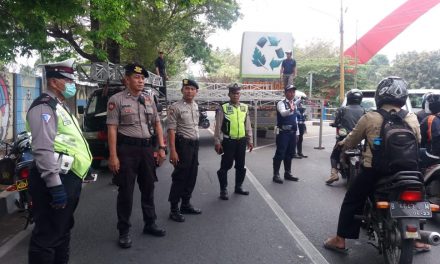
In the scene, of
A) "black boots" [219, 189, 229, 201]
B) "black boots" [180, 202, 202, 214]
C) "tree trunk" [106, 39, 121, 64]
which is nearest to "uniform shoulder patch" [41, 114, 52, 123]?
"black boots" [180, 202, 202, 214]

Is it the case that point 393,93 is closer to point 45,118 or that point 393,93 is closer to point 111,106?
point 111,106

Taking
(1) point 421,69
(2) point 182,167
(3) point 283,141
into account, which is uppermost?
(1) point 421,69

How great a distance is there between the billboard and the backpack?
18528mm

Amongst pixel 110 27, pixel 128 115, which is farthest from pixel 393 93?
pixel 110 27

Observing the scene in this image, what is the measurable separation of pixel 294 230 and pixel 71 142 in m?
3.01

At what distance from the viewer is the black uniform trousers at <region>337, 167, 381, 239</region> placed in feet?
13.4

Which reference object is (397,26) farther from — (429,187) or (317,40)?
(317,40)

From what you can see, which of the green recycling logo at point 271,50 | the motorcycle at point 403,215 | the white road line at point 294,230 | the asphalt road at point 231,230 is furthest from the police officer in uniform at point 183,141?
the green recycling logo at point 271,50

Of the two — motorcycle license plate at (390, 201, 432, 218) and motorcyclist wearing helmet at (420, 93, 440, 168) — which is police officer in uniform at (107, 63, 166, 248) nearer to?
motorcycle license plate at (390, 201, 432, 218)

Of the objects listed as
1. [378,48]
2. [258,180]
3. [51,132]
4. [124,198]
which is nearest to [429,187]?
[258,180]

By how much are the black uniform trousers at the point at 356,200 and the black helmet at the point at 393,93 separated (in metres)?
0.67

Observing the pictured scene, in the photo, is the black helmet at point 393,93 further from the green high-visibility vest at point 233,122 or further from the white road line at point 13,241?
the white road line at point 13,241

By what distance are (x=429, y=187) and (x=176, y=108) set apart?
11.6ft

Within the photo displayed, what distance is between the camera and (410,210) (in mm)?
3645
